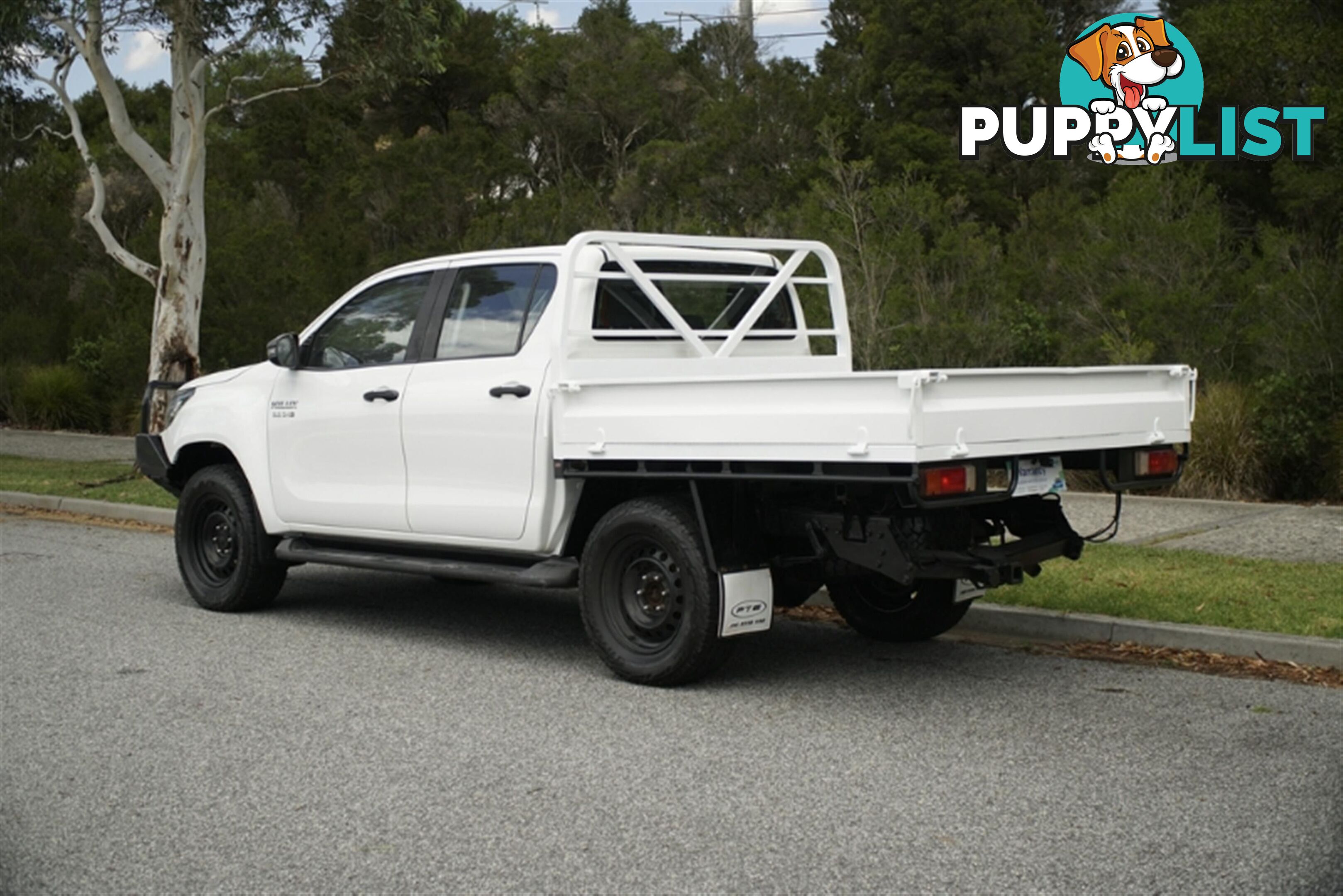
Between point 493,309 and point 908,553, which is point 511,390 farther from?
point 908,553

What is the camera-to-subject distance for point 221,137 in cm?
4253

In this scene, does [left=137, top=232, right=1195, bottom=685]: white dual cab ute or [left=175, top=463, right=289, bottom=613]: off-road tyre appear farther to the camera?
[left=175, top=463, right=289, bottom=613]: off-road tyre

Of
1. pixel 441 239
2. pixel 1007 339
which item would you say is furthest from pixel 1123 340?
pixel 441 239

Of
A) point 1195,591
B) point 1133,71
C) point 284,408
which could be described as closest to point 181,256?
point 284,408

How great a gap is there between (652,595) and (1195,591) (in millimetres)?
3478

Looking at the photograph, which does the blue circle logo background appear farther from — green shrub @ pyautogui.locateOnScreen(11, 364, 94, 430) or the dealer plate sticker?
the dealer plate sticker

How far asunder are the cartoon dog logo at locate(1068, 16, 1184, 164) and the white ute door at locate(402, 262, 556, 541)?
1769 cm

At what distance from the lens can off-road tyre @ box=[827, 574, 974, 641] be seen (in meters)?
8.16

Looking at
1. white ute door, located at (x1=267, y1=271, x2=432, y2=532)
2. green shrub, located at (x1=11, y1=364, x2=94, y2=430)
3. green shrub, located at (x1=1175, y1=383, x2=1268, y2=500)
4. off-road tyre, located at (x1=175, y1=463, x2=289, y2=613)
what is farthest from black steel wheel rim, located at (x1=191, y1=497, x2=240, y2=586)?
green shrub, located at (x1=11, y1=364, x2=94, y2=430)

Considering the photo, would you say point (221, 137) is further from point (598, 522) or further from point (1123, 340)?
point (598, 522)

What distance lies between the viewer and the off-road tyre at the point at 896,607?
8.16 m

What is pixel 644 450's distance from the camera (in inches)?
284

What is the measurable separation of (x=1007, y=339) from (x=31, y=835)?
1334cm

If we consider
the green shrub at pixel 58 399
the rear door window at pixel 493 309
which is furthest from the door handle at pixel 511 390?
the green shrub at pixel 58 399
